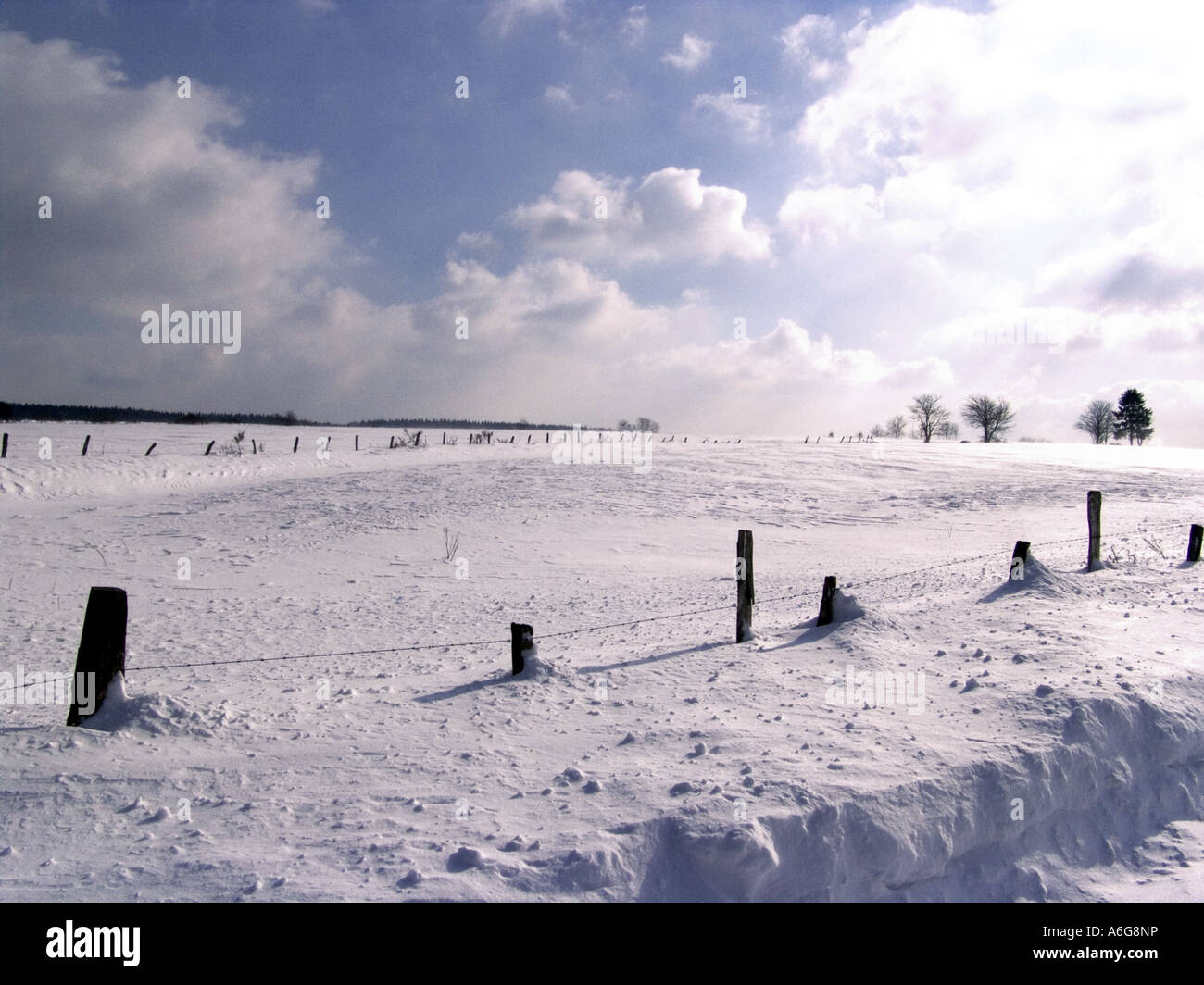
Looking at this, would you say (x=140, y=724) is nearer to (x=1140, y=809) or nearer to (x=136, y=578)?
(x=1140, y=809)

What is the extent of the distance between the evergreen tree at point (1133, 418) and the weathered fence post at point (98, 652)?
10809 cm

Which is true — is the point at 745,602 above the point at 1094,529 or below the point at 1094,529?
below

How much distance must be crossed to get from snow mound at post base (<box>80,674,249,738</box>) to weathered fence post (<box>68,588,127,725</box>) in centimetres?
7

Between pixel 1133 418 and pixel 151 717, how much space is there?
108468 millimetres

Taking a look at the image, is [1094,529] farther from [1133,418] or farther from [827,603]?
[1133,418]

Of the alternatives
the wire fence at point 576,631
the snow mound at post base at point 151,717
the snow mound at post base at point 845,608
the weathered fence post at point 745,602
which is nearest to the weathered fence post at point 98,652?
the snow mound at post base at point 151,717

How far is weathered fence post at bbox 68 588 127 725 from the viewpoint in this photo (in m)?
5.95

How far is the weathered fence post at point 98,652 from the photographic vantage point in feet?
19.5

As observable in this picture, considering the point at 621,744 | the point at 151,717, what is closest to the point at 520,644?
the point at 621,744

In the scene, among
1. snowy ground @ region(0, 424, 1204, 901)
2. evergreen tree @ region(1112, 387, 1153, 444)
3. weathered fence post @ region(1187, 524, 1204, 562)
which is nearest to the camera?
snowy ground @ region(0, 424, 1204, 901)

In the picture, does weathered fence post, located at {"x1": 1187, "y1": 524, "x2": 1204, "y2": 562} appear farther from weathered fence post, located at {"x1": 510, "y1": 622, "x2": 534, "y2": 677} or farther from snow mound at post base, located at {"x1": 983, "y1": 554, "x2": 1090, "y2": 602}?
weathered fence post, located at {"x1": 510, "y1": 622, "x2": 534, "y2": 677}

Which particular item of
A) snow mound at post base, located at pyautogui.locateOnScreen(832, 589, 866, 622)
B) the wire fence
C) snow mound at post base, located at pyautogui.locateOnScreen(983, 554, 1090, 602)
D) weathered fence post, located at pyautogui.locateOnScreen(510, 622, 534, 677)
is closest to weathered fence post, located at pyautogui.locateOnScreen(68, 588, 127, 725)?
the wire fence

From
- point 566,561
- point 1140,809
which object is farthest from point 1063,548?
point 1140,809

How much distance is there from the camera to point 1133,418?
90250mm
